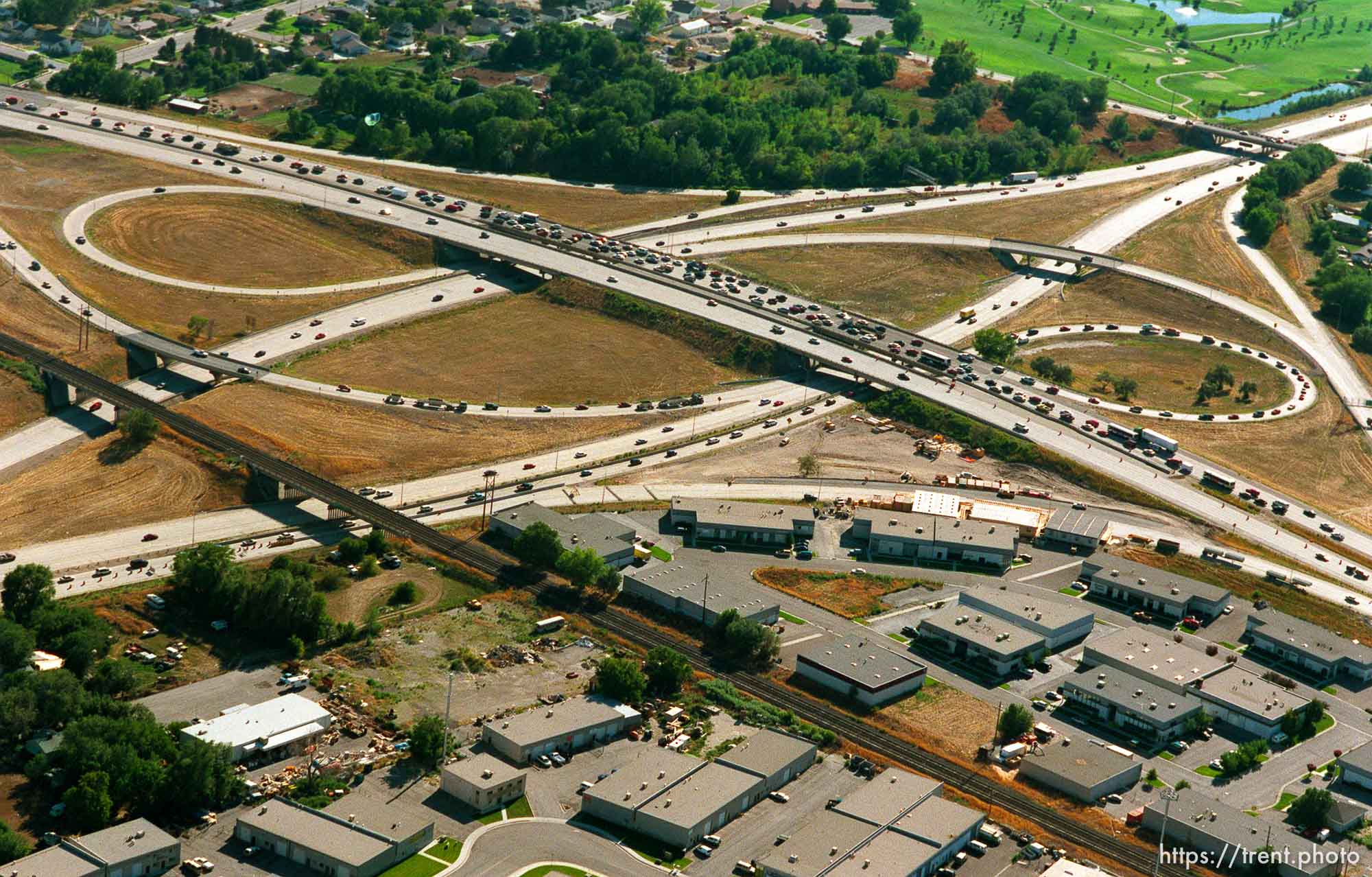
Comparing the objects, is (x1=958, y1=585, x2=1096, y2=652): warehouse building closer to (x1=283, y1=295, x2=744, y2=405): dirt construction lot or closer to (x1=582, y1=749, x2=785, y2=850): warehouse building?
(x1=582, y1=749, x2=785, y2=850): warehouse building

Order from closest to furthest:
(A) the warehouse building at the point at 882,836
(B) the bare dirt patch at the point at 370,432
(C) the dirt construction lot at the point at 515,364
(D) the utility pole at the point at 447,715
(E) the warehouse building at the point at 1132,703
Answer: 1. (A) the warehouse building at the point at 882,836
2. (D) the utility pole at the point at 447,715
3. (E) the warehouse building at the point at 1132,703
4. (B) the bare dirt patch at the point at 370,432
5. (C) the dirt construction lot at the point at 515,364

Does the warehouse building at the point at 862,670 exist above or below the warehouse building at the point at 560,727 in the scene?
above

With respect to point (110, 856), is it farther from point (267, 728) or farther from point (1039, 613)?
point (1039, 613)

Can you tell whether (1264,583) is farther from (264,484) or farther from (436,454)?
(264,484)

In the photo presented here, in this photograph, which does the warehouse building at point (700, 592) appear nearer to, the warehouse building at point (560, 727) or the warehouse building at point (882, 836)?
the warehouse building at point (560, 727)

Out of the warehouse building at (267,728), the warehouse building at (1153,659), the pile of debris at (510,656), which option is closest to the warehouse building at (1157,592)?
the warehouse building at (1153,659)

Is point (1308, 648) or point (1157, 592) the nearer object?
point (1308, 648)

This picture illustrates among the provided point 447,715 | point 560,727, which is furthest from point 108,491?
point 560,727
